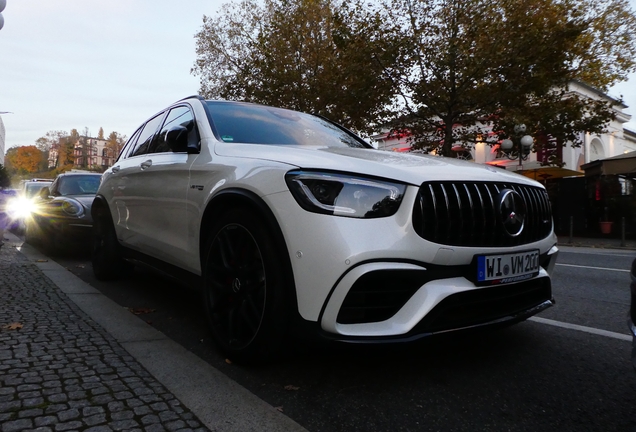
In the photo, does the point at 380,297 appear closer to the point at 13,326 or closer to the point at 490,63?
the point at 13,326

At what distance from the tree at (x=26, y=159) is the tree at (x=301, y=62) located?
106713 millimetres

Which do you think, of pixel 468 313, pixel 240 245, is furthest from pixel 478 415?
pixel 240 245

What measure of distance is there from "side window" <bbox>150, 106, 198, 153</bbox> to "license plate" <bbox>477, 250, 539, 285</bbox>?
2.12m

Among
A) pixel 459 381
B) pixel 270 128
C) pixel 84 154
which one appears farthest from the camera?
pixel 84 154

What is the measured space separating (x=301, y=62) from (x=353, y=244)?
25001mm

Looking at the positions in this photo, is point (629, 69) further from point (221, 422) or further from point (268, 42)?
point (221, 422)

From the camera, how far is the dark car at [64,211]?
7285 mm

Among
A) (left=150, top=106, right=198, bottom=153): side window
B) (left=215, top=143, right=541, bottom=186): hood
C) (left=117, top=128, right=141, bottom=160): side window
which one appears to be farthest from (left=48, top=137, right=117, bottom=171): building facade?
(left=215, top=143, right=541, bottom=186): hood

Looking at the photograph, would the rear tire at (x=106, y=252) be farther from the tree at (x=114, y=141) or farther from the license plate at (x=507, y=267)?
the tree at (x=114, y=141)

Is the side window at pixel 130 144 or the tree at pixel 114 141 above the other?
the tree at pixel 114 141

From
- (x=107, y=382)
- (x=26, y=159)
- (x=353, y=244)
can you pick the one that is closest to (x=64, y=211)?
(x=107, y=382)

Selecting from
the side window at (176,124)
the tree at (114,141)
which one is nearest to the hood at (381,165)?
the side window at (176,124)

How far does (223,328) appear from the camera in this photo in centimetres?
296

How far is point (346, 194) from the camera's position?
2393 millimetres
